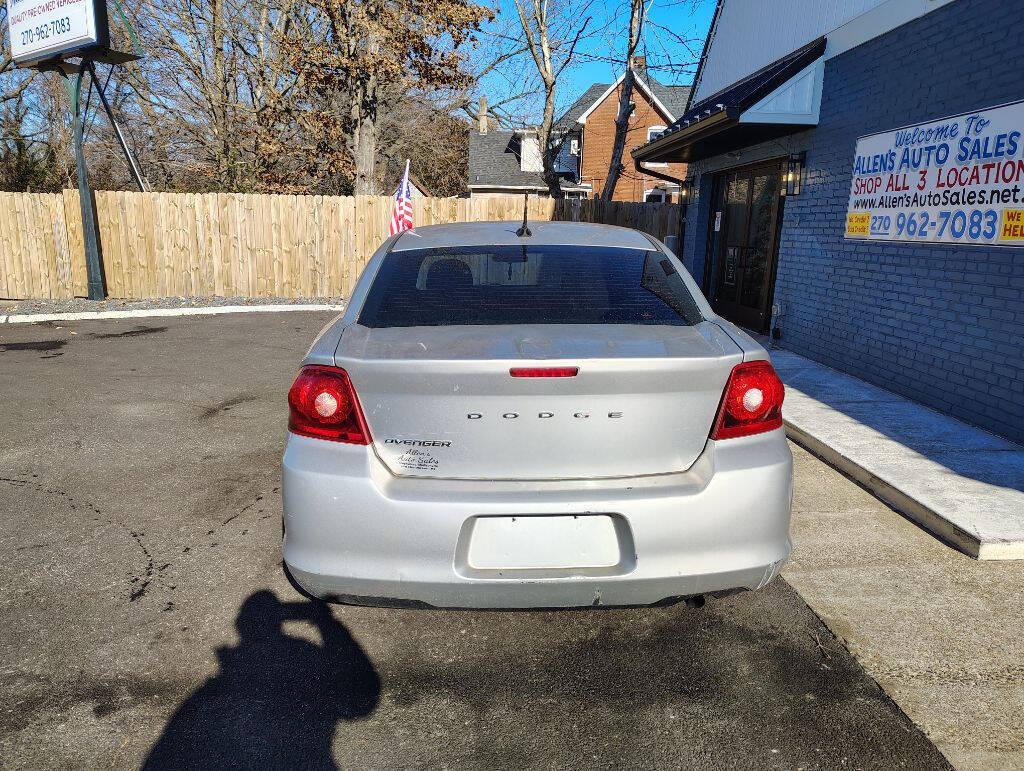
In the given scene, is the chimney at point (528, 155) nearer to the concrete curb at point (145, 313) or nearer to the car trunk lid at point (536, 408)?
the concrete curb at point (145, 313)

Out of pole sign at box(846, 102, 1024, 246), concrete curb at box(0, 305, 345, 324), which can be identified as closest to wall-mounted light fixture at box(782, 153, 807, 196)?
pole sign at box(846, 102, 1024, 246)

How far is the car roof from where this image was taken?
329cm

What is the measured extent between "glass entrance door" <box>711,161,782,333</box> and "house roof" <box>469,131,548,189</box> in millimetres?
27792

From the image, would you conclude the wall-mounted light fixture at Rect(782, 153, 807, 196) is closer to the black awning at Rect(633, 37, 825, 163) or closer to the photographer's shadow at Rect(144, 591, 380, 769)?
the black awning at Rect(633, 37, 825, 163)

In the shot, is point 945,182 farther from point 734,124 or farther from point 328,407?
point 328,407

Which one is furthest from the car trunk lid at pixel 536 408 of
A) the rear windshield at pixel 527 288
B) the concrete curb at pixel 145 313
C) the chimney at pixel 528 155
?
the chimney at pixel 528 155

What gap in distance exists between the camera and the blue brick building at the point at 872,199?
18.3 ft

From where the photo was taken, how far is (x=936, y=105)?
248 inches

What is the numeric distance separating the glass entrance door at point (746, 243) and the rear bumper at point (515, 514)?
26.8ft

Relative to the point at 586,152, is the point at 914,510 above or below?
below

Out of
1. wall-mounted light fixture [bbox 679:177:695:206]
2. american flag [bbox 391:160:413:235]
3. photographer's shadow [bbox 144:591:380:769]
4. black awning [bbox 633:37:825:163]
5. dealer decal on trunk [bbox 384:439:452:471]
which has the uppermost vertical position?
black awning [bbox 633:37:825:163]

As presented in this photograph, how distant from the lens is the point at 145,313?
12680 mm

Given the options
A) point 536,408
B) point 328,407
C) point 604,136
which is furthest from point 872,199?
point 604,136

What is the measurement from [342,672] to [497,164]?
39.8 metres
